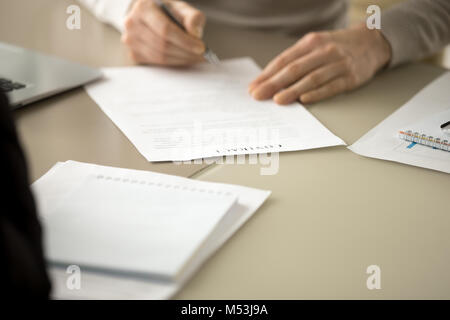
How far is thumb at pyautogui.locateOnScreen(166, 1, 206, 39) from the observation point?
40.6 inches

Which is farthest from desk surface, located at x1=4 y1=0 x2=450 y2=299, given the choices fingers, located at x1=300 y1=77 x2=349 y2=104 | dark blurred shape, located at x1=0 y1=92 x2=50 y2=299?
dark blurred shape, located at x1=0 y1=92 x2=50 y2=299

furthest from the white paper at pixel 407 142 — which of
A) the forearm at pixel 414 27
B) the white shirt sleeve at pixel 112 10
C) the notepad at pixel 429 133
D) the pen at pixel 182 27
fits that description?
the white shirt sleeve at pixel 112 10

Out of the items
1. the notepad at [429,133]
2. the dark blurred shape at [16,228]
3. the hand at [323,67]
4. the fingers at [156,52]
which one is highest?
the fingers at [156,52]

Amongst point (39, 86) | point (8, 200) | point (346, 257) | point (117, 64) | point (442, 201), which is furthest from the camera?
point (117, 64)

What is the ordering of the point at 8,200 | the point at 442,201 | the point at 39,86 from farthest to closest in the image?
the point at 39,86 → the point at 442,201 → the point at 8,200

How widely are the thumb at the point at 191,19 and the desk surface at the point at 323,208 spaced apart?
0.64 feet

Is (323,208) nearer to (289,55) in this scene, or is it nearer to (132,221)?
(132,221)

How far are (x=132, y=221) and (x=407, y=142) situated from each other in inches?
17.2

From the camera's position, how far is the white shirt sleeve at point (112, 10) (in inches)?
45.1

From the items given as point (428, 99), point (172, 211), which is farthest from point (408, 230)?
point (428, 99)

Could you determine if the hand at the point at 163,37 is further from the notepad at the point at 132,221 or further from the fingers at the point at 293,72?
the notepad at the point at 132,221

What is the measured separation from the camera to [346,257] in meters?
0.56

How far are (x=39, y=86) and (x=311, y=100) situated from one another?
17.9 inches
